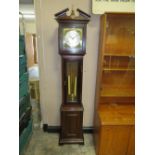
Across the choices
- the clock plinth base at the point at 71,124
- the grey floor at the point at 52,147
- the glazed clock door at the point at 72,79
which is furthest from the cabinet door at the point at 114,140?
the glazed clock door at the point at 72,79

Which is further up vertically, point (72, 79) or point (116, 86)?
point (72, 79)

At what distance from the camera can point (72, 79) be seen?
2.02 m

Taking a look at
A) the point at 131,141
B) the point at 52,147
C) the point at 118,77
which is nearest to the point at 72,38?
the point at 118,77

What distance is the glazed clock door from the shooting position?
195cm

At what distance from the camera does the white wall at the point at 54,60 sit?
192cm

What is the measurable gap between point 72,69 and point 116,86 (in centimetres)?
73

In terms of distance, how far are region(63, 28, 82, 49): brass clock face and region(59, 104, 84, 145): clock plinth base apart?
85 centimetres

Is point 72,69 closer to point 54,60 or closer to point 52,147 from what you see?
Answer: point 54,60
